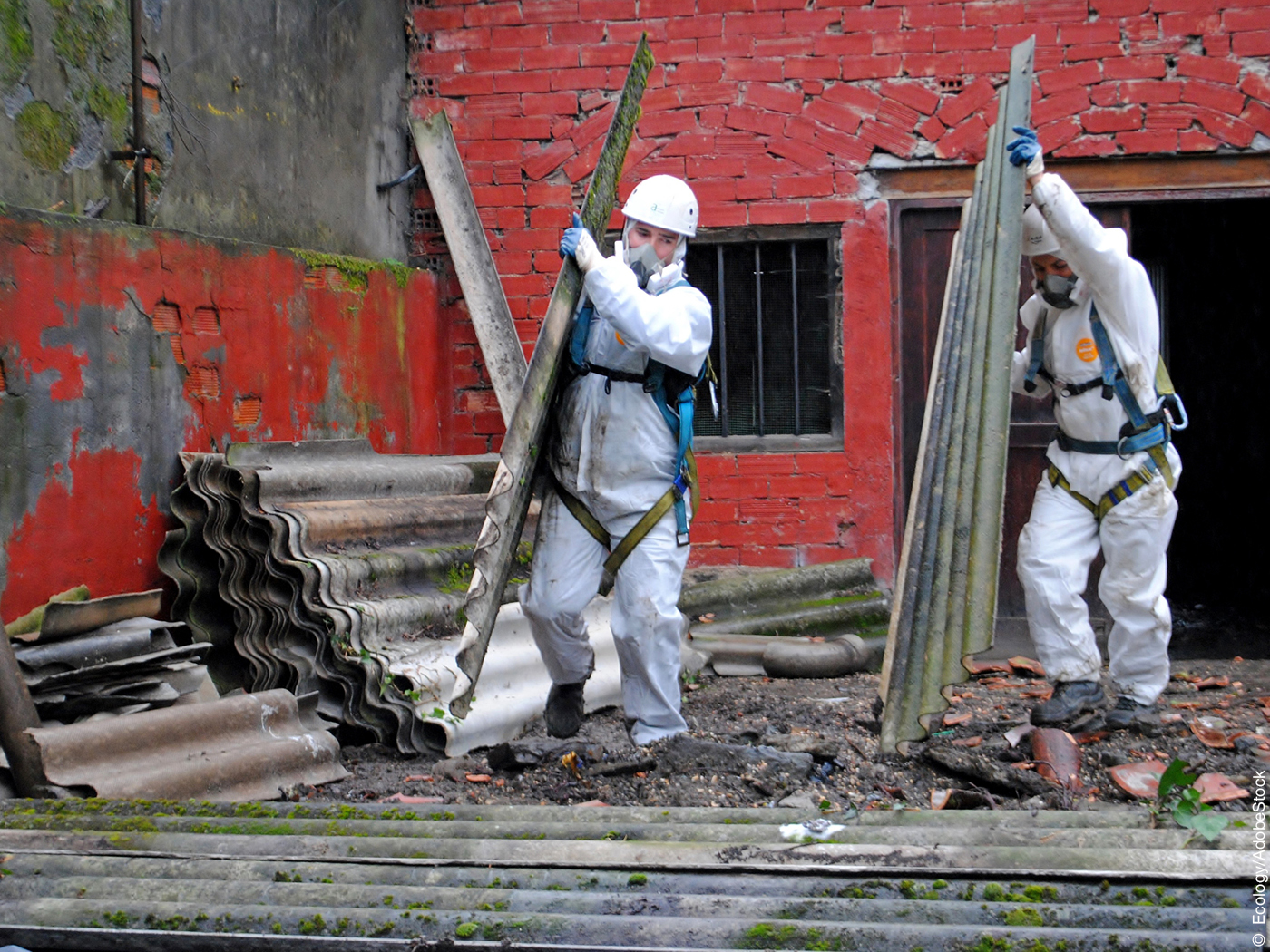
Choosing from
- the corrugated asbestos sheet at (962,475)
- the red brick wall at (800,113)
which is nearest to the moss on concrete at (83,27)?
the red brick wall at (800,113)

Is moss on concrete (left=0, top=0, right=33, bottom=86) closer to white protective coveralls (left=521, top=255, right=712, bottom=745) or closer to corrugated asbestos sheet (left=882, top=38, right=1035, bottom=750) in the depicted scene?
white protective coveralls (left=521, top=255, right=712, bottom=745)

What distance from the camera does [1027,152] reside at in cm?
408

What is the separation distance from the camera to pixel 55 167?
13.5 ft

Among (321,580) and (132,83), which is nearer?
(321,580)

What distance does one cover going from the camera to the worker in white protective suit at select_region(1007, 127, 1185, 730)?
4.19 meters

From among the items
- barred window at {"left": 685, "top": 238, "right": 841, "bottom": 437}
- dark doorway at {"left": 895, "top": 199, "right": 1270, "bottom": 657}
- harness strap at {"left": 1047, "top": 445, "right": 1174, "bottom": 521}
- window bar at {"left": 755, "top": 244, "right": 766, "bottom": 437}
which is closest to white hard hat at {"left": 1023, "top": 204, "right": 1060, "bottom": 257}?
harness strap at {"left": 1047, "top": 445, "right": 1174, "bottom": 521}

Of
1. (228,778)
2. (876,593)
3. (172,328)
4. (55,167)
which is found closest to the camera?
(228,778)

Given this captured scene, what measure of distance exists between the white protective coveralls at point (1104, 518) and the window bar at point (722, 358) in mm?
2598

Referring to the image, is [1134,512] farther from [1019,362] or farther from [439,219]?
[439,219]

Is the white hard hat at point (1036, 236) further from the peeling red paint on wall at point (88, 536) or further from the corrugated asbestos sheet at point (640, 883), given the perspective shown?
the peeling red paint on wall at point (88, 536)

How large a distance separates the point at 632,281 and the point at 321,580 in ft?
5.12

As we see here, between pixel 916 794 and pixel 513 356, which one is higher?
pixel 513 356

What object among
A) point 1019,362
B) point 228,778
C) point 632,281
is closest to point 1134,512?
point 1019,362

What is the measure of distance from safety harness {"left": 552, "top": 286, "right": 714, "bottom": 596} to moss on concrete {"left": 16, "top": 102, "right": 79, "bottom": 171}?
6.30ft
